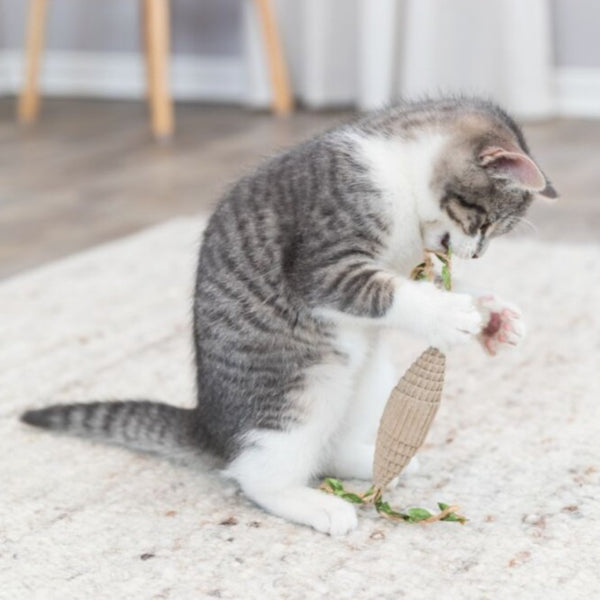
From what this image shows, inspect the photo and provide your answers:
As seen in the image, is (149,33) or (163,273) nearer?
(163,273)

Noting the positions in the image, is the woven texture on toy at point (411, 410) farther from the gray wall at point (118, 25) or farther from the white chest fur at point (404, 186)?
the gray wall at point (118, 25)

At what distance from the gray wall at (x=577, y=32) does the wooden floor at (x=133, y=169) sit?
0.27m

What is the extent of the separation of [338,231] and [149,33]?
276cm

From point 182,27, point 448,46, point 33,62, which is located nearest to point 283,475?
point 448,46

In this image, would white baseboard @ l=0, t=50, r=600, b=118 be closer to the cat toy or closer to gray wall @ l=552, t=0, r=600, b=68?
gray wall @ l=552, t=0, r=600, b=68

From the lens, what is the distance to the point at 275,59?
4266mm

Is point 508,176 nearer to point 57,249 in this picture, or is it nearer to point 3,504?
point 3,504

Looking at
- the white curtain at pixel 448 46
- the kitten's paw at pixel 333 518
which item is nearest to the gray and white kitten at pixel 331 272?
the kitten's paw at pixel 333 518

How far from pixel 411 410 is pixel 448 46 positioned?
3.04 meters

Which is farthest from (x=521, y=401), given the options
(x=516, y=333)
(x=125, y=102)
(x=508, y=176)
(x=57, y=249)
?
(x=125, y=102)

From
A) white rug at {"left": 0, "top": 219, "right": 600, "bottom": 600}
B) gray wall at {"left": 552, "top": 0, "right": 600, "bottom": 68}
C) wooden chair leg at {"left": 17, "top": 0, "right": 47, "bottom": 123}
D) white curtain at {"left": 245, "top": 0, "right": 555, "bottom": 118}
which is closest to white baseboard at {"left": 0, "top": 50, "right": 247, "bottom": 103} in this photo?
white curtain at {"left": 245, "top": 0, "right": 555, "bottom": 118}

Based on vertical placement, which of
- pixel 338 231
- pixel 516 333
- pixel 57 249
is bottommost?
pixel 57 249

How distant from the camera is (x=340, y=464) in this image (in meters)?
1.44

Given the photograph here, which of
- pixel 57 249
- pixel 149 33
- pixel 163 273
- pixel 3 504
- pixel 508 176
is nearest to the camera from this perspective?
pixel 508 176
